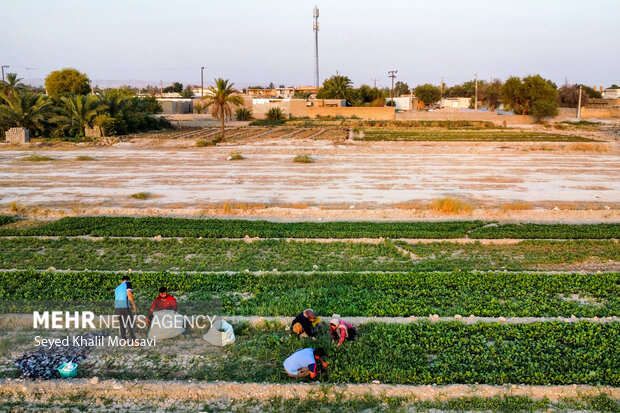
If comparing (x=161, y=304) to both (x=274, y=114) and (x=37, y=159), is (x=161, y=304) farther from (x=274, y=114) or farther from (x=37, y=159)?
(x=274, y=114)

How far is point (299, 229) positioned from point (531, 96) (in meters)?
59.8

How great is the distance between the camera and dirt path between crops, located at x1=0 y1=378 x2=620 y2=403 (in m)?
6.83

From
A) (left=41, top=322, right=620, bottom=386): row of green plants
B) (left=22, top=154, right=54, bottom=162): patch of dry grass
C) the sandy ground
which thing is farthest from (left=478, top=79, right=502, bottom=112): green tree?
(left=41, top=322, right=620, bottom=386): row of green plants

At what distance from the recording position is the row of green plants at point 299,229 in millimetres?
14609

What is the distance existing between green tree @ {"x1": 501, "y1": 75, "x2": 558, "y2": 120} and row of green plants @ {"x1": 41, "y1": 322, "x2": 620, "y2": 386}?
201 feet

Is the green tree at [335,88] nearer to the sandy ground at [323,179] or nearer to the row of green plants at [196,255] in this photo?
the sandy ground at [323,179]

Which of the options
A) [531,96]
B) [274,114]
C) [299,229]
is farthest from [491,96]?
[299,229]

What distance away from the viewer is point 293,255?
511 inches

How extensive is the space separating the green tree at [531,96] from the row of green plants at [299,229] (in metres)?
52.8

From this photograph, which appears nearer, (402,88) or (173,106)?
(173,106)

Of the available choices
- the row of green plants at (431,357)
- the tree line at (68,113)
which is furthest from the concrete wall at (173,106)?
the row of green plants at (431,357)

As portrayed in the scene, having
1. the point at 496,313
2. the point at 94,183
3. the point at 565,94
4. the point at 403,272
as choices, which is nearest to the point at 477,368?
the point at 496,313

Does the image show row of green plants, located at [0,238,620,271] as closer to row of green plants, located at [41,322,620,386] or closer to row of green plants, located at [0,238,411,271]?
row of green plants, located at [0,238,411,271]

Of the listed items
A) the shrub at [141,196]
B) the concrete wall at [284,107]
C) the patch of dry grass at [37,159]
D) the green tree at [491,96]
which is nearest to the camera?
the shrub at [141,196]
